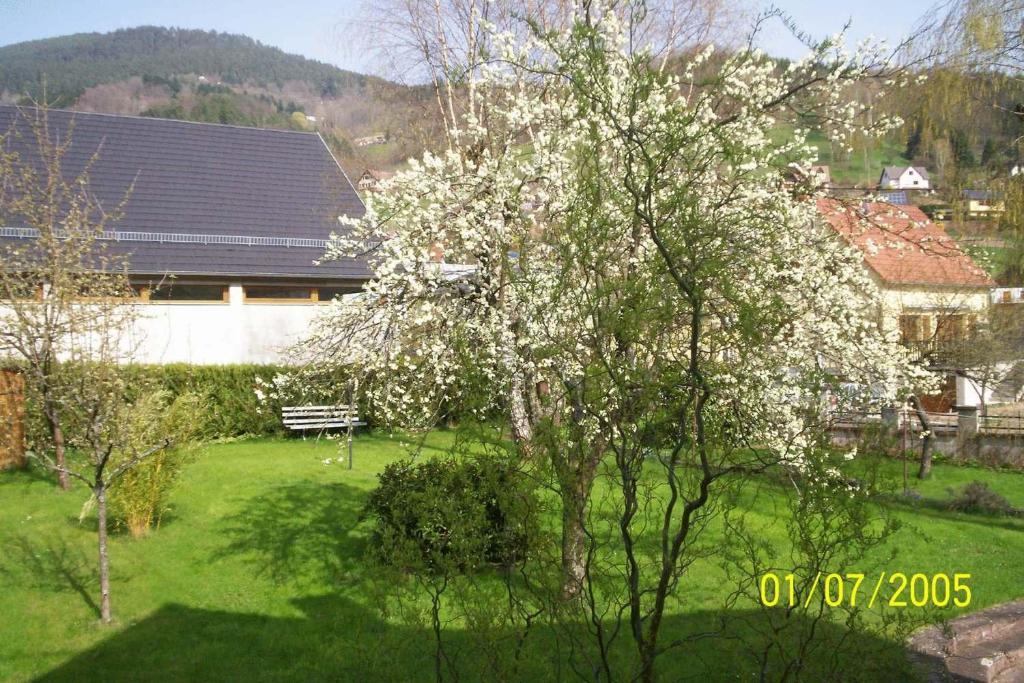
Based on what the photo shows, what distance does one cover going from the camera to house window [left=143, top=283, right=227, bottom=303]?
17.5 m

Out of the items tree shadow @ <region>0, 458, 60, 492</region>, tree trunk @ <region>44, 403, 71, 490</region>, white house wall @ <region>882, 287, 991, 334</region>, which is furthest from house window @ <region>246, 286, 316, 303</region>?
white house wall @ <region>882, 287, 991, 334</region>

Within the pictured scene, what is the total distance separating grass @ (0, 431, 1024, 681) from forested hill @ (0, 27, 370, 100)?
21.4ft

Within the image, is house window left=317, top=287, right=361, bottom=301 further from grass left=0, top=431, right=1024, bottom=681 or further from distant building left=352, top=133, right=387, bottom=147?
distant building left=352, top=133, right=387, bottom=147

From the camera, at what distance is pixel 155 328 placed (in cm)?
1714

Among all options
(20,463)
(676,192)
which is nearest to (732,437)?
(676,192)

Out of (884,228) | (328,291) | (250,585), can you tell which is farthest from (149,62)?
(884,228)

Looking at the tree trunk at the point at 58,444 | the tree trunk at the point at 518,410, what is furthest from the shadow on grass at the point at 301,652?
the tree trunk at the point at 58,444

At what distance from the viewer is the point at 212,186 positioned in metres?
20.4

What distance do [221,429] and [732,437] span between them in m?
13.5

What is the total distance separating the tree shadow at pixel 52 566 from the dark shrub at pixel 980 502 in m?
10.5

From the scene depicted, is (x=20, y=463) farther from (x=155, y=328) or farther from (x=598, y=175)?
(x=598, y=175)

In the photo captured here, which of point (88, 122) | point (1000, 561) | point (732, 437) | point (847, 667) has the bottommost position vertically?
point (1000, 561)

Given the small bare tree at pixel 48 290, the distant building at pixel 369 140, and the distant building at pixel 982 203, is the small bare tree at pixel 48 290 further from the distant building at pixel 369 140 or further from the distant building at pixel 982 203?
the distant building at pixel 369 140

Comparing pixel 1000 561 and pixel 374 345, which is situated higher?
pixel 374 345
